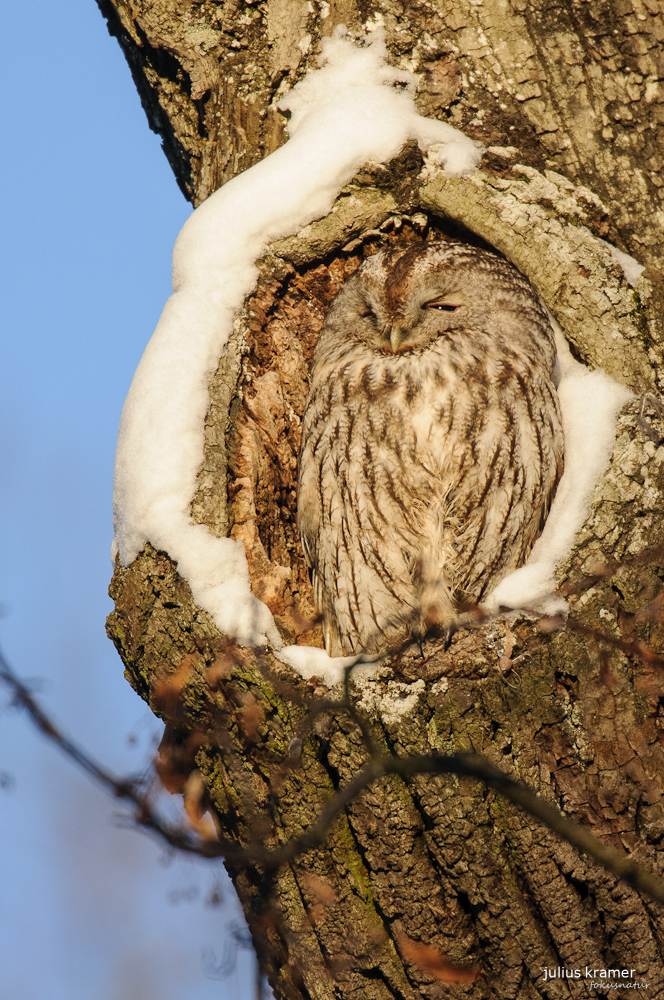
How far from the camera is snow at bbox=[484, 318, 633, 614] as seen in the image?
230 centimetres

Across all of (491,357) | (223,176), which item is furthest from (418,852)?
(223,176)

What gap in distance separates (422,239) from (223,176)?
77 centimetres

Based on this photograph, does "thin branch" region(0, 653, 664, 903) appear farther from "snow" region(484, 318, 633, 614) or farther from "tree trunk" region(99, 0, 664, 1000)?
"snow" region(484, 318, 633, 614)

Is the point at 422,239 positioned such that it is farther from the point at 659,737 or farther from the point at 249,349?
the point at 659,737

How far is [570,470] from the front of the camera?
2.54 m

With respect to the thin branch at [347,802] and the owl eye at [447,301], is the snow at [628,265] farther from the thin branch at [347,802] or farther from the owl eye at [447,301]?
the thin branch at [347,802]

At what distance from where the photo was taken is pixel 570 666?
85.5 inches

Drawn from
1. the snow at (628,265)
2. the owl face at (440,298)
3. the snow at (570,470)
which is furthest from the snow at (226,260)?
the snow at (570,470)

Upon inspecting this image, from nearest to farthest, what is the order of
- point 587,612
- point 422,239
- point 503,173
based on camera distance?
point 587,612 < point 503,173 < point 422,239

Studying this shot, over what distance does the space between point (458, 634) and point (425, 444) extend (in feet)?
2.33

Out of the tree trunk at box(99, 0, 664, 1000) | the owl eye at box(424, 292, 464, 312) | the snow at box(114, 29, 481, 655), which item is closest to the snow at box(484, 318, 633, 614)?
the tree trunk at box(99, 0, 664, 1000)

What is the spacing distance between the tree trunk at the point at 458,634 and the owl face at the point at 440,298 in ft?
0.47

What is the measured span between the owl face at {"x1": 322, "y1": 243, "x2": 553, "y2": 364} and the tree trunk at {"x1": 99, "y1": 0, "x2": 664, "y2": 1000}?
143mm

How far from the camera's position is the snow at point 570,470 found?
7.54 feet
